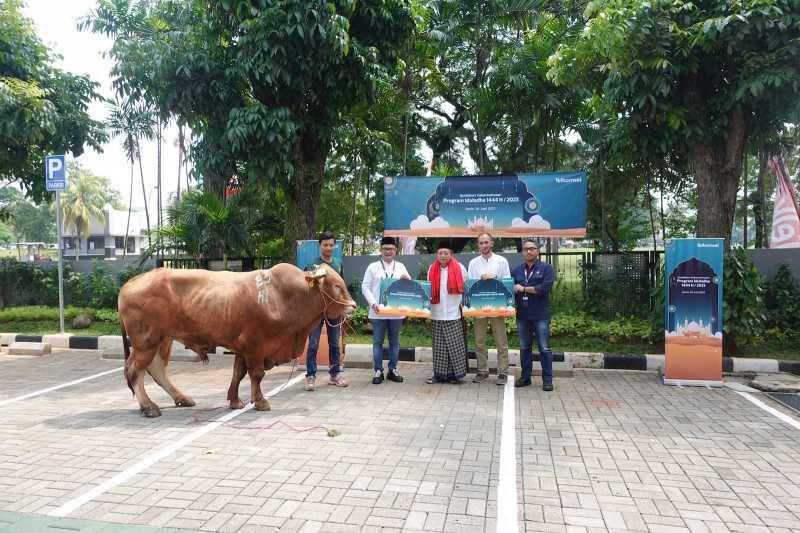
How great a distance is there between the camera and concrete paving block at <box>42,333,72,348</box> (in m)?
10.1

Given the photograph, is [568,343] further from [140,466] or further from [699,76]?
[140,466]

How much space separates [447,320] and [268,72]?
4.68 m

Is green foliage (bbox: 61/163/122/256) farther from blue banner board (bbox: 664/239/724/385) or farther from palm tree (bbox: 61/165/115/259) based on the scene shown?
blue banner board (bbox: 664/239/724/385)

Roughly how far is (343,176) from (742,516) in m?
15.5

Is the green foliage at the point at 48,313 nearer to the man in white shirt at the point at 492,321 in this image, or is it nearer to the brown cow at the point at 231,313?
the brown cow at the point at 231,313

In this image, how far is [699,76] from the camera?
27.2 feet

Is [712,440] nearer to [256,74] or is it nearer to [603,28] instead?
[603,28]

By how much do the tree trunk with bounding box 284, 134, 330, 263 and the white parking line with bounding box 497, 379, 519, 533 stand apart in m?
5.36

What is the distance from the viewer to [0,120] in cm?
1035

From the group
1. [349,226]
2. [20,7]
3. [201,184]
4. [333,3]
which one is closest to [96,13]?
[20,7]

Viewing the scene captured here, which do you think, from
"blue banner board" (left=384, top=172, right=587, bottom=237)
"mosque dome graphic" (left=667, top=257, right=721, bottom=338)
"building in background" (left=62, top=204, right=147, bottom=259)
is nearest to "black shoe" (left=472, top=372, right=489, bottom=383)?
"mosque dome graphic" (left=667, top=257, right=721, bottom=338)

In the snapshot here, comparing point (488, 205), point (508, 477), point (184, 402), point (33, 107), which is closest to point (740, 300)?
point (488, 205)

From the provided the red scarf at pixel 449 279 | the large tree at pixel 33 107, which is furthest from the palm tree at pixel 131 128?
the red scarf at pixel 449 279

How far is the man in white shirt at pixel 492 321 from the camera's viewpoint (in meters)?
7.08
